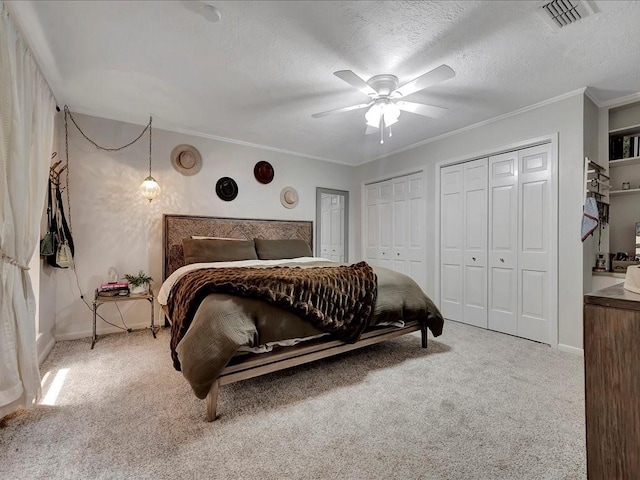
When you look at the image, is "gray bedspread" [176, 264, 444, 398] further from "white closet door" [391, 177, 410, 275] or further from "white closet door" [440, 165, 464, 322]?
"white closet door" [391, 177, 410, 275]

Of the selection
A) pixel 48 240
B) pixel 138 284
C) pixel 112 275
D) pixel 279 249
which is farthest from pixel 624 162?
pixel 48 240

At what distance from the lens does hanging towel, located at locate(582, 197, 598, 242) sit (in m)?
2.55

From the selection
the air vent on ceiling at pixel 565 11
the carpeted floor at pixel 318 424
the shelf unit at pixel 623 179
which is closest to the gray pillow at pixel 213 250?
the carpeted floor at pixel 318 424

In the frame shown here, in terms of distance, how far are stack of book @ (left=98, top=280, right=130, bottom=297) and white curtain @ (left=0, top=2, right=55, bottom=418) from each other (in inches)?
44.4

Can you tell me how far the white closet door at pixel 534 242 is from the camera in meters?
2.99

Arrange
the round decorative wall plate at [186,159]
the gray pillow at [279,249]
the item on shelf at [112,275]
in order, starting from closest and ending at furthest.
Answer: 1. the item on shelf at [112,275]
2. the round decorative wall plate at [186,159]
3. the gray pillow at [279,249]

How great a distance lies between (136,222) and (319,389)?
2.90 meters

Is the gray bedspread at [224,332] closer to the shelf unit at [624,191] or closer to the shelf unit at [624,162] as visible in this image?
the shelf unit at [624,191]

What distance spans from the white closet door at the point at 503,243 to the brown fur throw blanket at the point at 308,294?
176cm

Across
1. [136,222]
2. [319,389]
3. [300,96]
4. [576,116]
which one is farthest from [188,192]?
[576,116]

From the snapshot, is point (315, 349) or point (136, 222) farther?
point (136, 222)

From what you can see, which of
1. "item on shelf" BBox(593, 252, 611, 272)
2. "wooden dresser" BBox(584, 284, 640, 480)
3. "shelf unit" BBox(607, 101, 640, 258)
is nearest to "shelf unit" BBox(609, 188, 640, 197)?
"shelf unit" BBox(607, 101, 640, 258)

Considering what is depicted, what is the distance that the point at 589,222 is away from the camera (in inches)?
102

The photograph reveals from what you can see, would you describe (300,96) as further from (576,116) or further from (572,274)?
(572,274)
